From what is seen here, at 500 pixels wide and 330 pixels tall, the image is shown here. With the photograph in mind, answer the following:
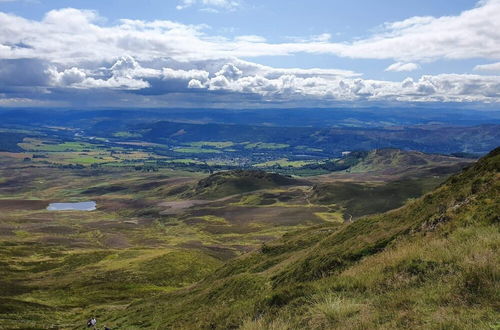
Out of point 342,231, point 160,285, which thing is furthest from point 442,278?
point 160,285

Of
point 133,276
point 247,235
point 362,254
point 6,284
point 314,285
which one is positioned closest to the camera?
point 314,285

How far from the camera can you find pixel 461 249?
694 inches

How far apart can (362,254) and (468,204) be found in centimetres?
840

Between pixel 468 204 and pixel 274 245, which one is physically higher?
pixel 468 204

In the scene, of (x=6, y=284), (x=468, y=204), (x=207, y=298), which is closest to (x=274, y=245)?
(x=207, y=298)

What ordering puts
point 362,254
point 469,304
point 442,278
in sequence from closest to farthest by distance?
point 469,304
point 442,278
point 362,254

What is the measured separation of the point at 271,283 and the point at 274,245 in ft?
90.7

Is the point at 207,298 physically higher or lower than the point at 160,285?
higher

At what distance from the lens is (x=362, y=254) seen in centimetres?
3153

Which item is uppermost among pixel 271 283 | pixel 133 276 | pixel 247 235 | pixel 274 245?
pixel 271 283

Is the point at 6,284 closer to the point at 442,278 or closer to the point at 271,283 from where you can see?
the point at 271,283

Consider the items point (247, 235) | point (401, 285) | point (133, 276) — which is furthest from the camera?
point (247, 235)

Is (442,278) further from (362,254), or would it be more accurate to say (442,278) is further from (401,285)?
(362,254)

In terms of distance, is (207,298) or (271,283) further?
(207,298)
